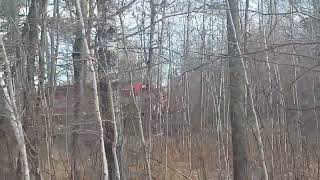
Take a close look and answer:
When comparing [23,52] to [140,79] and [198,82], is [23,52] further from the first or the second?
[198,82]

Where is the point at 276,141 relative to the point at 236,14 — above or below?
below

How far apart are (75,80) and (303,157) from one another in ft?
14.5

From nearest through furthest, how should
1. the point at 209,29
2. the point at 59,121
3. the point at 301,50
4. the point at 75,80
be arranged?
the point at 301,50 < the point at 75,80 < the point at 59,121 < the point at 209,29

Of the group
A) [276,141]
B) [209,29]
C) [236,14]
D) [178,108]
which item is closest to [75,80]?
[236,14]

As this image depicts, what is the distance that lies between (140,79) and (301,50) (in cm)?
491

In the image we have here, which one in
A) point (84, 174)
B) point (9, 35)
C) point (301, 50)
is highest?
point (9, 35)

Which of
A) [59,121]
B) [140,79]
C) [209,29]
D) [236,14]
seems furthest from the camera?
[209,29]

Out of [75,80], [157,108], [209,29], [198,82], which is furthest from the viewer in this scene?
[198,82]

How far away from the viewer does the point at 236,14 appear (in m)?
7.99

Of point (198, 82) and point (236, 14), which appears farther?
point (198, 82)

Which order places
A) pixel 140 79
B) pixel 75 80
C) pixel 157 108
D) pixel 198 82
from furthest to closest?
pixel 198 82 → pixel 157 108 → pixel 140 79 → pixel 75 80

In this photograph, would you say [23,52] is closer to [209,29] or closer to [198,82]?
[209,29]

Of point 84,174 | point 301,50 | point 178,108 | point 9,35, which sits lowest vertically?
point 84,174

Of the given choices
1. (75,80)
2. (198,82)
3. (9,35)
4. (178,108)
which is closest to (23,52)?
(9,35)
